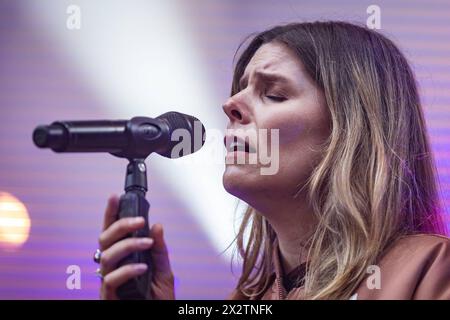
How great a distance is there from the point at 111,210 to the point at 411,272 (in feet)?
2.17

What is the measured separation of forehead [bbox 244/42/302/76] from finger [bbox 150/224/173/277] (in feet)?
2.18

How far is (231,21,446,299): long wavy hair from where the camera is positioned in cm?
156

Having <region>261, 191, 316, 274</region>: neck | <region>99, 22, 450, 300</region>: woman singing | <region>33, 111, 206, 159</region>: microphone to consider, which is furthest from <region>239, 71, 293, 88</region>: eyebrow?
<region>33, 111, 206, 159</region>: microphone

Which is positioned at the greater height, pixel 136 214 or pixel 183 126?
pixel 183 126

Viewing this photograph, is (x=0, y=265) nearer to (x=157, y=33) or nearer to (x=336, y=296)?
(x=157, y=33)

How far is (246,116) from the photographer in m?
1.69

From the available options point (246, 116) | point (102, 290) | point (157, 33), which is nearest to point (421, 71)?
point (246, 116)

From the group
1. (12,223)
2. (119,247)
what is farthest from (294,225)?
(12,223)

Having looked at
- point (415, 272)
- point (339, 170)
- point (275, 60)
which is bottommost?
point (415, 272)

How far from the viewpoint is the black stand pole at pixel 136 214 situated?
1.22 metres

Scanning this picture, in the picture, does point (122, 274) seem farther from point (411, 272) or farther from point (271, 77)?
point (271, 77)

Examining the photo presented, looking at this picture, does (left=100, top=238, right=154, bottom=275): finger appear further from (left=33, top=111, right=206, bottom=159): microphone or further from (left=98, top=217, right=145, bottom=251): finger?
(left=33, top=111, right=206, bottom=159): microphone

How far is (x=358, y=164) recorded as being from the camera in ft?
5.51
